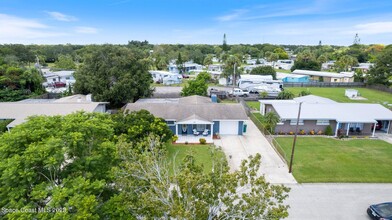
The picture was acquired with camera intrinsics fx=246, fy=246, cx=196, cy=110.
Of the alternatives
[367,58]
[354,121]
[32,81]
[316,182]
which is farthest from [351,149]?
[367,58]

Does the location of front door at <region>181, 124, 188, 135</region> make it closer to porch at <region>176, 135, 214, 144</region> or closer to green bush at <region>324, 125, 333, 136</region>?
porch at <region>176, 135, 214, 144</region>

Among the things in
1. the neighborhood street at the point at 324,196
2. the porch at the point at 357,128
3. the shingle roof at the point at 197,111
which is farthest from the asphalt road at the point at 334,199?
the shingle roof at the point at 197,111

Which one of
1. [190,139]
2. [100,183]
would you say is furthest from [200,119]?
[100,183]

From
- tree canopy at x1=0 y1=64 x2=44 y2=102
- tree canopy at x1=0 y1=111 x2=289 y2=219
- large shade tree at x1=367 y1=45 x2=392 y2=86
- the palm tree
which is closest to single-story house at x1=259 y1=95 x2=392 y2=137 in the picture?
the palm tree

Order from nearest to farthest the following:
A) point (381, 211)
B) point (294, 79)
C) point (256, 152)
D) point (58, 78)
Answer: point (381, 211), point (256, 152), point (58, 78), point (294, 79)

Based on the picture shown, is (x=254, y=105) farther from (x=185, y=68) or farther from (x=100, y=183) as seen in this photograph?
(x=185, y=68)

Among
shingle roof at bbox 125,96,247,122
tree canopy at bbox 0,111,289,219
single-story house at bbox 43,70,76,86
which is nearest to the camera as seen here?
tree canopy at bbox 0,111,289,219

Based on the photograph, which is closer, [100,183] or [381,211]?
[100,183]
